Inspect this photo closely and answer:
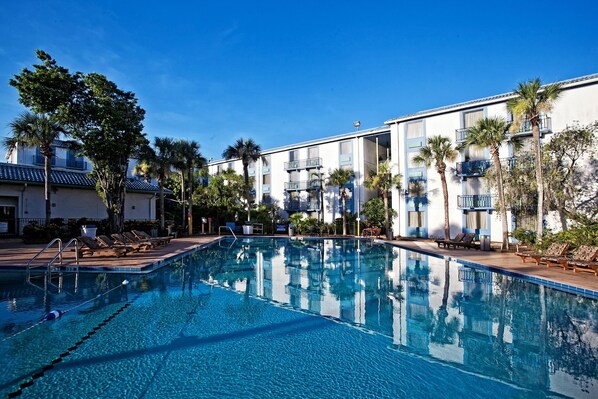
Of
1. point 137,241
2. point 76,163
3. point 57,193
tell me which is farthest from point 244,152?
point 137,241

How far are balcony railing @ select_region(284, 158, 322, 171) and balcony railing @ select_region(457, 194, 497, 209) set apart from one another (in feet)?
46.7

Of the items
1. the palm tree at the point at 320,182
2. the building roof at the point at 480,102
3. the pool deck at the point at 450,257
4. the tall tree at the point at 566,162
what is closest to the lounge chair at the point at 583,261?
the pool deck at the point at 450,257

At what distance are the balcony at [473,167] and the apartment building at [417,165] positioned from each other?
2.5 inches

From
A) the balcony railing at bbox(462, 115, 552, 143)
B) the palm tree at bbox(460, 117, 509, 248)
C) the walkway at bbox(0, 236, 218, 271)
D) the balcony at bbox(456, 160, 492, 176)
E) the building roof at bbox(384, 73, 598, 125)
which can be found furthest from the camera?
the balcony at bbox(456, 160, 492, 176)

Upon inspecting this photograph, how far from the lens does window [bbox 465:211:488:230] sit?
2341 centimetres

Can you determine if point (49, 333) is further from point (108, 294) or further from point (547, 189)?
point (547, 189)

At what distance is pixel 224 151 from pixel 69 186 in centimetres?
1212

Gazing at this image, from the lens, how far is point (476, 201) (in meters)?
23.4

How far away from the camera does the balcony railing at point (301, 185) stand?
110 feet

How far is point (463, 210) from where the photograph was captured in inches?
955

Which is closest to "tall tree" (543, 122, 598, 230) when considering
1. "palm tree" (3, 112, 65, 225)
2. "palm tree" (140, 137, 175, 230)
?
"palm tree" (140, 137, 175, 230)

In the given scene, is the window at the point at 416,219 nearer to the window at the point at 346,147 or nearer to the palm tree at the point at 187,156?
the window at the point at 346,147

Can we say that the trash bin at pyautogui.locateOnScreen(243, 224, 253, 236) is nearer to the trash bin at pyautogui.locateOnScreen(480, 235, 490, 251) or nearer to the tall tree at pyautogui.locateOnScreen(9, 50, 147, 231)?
the tall tree at pyautogui.locateOnScreen(9, 50, 147, 231)

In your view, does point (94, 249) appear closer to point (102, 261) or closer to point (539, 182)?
point (102, 261)
